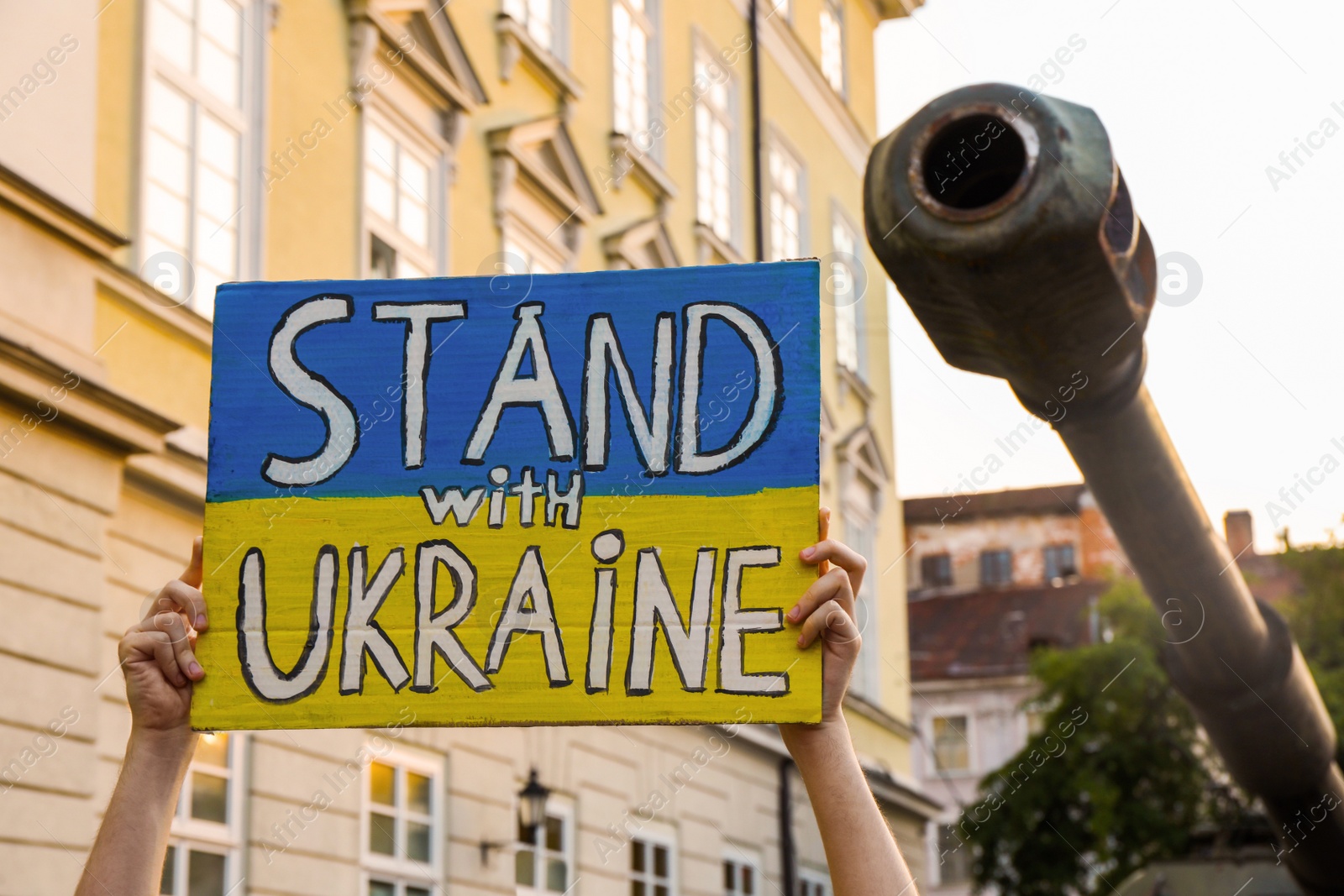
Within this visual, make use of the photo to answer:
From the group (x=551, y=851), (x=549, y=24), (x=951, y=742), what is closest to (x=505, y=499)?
(x=551, y=851)

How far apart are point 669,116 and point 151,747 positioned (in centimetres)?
1543

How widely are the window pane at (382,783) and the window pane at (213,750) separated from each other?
1419mm

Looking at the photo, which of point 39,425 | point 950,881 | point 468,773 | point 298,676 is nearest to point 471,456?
point 298,676

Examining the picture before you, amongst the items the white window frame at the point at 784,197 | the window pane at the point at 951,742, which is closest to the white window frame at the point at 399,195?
the white window frame at the point at 784,197

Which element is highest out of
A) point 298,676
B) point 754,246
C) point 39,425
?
point 754,246

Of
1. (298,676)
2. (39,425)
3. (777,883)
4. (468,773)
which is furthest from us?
(777,883)

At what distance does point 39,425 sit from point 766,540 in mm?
6013

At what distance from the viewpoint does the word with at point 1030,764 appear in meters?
25.6

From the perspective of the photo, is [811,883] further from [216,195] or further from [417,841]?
[216,195]

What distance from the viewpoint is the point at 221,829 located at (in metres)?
9.68

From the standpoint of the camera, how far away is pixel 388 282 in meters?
3.39

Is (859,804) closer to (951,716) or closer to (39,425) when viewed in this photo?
(39,425)

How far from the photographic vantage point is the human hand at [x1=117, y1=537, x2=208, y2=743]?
301 cm

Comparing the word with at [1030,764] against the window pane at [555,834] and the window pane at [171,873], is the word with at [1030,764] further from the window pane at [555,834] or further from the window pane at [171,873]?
the window pane at [171,873]
